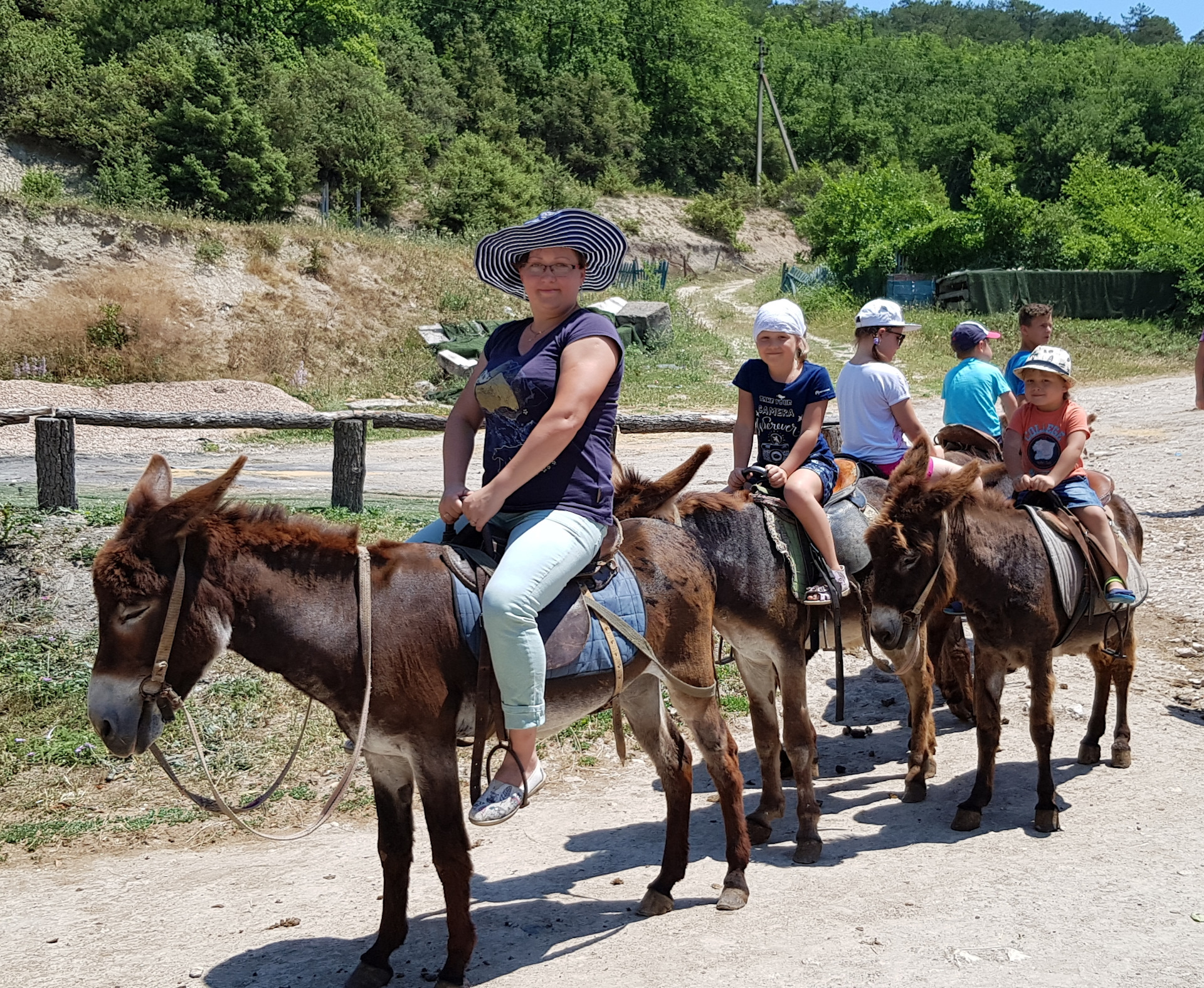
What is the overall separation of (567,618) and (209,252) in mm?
25619

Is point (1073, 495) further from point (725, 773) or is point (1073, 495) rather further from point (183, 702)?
point (183, 702)

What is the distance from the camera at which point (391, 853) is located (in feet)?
13.0

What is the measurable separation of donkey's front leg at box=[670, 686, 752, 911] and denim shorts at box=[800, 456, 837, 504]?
4.35 feet

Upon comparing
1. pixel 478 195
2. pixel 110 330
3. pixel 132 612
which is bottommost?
pixel 132 612

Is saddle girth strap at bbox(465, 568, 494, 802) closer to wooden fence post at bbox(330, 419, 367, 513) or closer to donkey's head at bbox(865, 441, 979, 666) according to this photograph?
donkey's head at bbox(865, 441, 979, 666)

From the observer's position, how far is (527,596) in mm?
3621

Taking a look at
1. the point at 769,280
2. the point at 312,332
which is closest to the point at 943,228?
the point at 769,280

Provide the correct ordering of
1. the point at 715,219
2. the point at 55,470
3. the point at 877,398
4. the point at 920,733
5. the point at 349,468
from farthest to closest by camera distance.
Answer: the point at 715,219 < the point at 349,468 < the point at 55,470 < the point at 877,398 < the point at 920,733

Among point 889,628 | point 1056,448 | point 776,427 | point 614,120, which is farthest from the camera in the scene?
point 614,120

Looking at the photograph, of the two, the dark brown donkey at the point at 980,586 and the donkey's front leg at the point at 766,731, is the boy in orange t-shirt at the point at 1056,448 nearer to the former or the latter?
the dark brown donkey at the point at 980,586

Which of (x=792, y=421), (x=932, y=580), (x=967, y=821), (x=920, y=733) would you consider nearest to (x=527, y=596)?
(x=792, y=421)

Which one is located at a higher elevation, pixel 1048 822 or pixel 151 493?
pixel 151 493

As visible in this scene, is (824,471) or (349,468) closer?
(824,471)

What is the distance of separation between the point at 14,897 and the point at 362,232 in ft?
91.3
